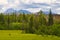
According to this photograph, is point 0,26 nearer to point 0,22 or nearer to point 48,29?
point 0,22

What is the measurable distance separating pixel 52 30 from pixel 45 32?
222cm

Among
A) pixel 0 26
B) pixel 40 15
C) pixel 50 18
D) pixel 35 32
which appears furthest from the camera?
pixel 40 15

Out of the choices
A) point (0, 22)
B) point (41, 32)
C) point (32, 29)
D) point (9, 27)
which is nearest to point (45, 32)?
point (41, 32)

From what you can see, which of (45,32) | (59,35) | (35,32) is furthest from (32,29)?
(59,35)

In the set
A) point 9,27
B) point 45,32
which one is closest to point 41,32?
point 45,32

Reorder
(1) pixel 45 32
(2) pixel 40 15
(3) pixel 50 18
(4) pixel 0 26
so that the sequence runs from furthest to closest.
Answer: (2) pixel 40 15
(3) pixel 50 18
(4) pixel 0 26
(1) pixel 45 32

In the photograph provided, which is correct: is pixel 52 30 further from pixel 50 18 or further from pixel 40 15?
pixel 40 15

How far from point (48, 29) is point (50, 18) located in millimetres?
25743

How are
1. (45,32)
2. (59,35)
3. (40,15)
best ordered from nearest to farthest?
(59,35) < (45,32) < (40,15)

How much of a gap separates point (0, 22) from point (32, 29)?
84.7 feet

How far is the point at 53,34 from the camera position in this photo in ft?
191

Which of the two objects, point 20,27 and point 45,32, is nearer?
point 45,32

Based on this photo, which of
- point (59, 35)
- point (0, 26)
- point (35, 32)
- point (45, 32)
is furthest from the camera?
point (0, 26)

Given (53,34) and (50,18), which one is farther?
(50,18)
